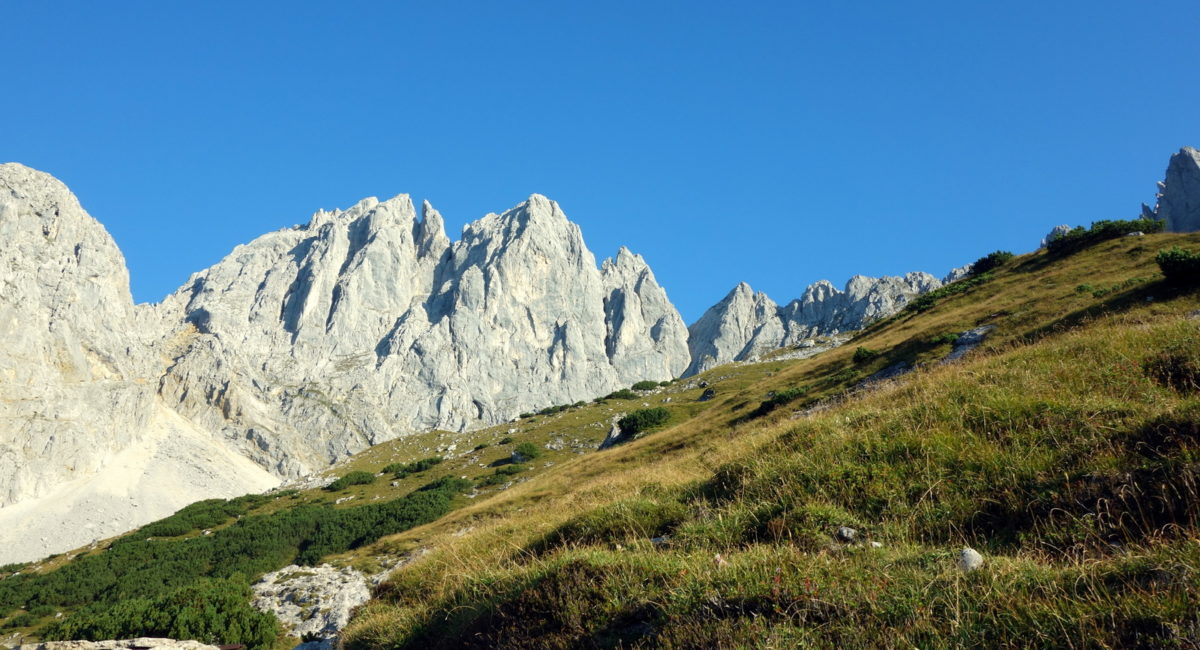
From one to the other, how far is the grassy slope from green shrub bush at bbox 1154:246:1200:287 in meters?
17.2

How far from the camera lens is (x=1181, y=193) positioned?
182 metres

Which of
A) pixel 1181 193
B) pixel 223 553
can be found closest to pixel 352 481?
pixel 223 553

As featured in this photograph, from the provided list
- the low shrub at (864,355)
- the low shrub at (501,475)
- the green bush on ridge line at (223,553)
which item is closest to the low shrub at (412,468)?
the green bush on ridge line at (223,553)

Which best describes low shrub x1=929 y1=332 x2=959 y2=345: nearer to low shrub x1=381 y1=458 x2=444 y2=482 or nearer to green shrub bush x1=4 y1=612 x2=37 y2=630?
low shrub x1=381 y1=458 x2=444 y2=482

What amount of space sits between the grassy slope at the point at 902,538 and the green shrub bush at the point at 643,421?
39881 mm

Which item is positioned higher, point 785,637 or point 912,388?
point 912,388

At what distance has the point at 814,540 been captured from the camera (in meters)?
8.55

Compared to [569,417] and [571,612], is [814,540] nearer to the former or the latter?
[571,612]

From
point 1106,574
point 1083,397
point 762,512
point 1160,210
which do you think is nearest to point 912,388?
point 1083,397

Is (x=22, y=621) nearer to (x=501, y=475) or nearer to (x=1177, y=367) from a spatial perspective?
(x=501, y=475)

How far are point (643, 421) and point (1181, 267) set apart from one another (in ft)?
129

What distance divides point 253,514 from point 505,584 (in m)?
88.7

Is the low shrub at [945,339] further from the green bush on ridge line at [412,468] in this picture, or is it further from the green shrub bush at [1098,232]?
the green bush on ridge line at [412,468]

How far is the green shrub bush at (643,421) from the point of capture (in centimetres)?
5616
